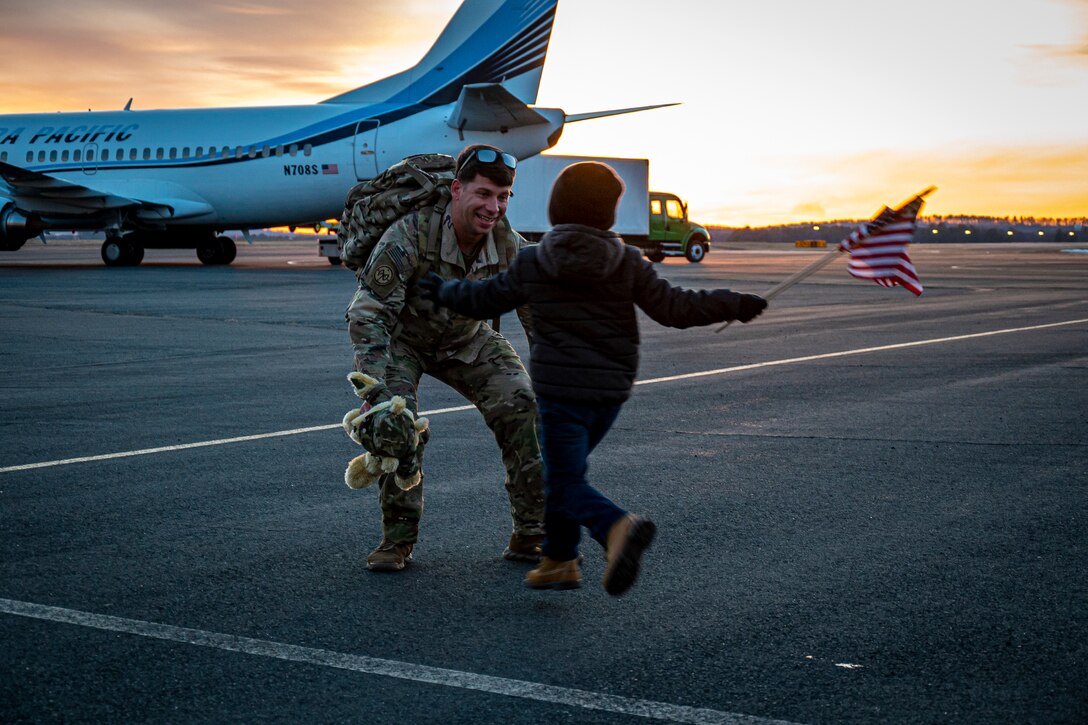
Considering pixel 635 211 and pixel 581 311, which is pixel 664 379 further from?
pixel 635 211

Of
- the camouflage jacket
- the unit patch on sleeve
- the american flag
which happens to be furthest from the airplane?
the american flag

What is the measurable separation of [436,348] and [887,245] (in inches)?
79.2

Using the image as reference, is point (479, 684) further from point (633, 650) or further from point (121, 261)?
point (121, 261)

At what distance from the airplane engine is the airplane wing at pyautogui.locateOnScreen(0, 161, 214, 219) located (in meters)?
0.63

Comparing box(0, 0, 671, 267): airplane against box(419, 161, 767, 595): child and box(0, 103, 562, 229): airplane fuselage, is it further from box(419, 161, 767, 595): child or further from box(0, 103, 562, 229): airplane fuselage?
box(419, 161, 767, 595): child

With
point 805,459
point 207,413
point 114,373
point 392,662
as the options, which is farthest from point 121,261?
point 392,662

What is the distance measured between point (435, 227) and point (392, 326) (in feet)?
1.59

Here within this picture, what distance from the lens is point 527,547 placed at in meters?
5.52

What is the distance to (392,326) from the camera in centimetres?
548

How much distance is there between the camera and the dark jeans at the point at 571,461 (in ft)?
15.6

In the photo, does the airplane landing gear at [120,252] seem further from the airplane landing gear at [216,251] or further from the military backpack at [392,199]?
the military backpack at [392,199]

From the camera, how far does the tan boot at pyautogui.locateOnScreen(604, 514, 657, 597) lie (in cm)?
446

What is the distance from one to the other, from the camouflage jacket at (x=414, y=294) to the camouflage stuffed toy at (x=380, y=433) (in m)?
0.18

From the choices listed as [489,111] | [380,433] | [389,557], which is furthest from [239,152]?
[380,433]
